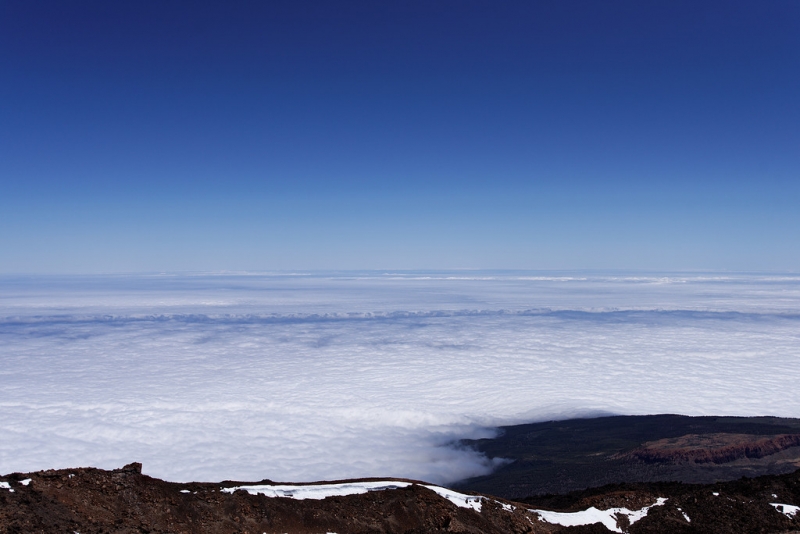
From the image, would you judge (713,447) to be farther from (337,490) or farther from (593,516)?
(337,490)

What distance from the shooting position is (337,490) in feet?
37.1

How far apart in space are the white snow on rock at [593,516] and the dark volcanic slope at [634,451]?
5782 mm

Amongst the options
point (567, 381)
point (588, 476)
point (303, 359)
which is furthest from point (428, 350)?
point (588, 476)

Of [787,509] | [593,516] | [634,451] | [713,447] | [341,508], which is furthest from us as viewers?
[634,451]

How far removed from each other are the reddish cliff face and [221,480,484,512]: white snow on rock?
40.0 ft

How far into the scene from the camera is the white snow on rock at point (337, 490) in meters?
10.8

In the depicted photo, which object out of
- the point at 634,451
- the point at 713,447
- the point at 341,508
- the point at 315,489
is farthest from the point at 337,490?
the point at 713,447

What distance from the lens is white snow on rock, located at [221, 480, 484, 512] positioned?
10.8 m

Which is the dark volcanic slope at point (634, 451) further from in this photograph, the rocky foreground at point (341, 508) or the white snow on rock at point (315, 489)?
the white snow on rock at point (315, 489)

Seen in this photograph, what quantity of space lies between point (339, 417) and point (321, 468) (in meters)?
5.58

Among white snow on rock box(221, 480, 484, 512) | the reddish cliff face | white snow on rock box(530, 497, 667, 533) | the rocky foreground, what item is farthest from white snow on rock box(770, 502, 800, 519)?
the reddish cliff face

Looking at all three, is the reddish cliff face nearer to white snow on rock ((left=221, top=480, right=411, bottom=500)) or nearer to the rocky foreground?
the rocky foreground

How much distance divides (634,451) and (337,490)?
588 inches

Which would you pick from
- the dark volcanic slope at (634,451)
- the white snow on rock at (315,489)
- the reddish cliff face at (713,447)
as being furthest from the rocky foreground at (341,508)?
the reddish cliff face at (713,447)
